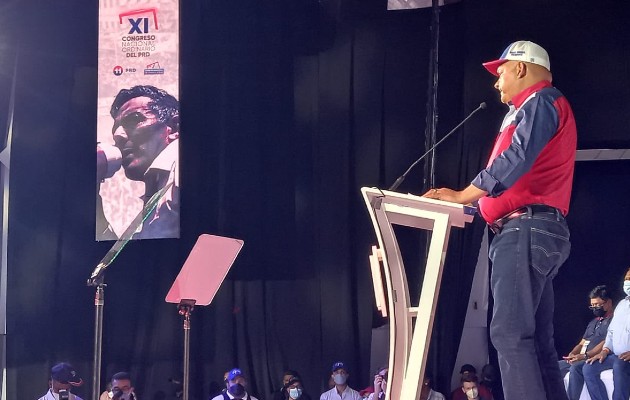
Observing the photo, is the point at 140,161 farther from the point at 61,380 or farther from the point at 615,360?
the point at 615,360

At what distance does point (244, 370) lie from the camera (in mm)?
6137

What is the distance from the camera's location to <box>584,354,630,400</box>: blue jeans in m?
5.03

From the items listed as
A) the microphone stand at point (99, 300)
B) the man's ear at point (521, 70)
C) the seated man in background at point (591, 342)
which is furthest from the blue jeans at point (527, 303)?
the seated man in background at point (591, 342)

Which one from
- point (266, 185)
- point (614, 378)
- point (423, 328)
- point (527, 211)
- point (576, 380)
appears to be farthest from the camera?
point (266, 185)

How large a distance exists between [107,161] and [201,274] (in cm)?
305

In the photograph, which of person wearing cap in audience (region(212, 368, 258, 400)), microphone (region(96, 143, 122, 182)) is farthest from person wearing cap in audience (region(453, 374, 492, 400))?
microphone (region(96, 143, 122, 182))

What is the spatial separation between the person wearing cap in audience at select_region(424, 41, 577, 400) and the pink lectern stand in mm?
1525

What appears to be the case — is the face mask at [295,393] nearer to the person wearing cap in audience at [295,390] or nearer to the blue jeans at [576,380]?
the person wearing cap in audience at [295,390]

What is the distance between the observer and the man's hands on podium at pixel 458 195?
7.15 ft

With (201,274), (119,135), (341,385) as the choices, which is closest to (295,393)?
(341,385)

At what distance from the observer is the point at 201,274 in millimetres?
3559

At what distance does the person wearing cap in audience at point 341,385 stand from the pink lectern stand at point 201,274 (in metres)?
2.48

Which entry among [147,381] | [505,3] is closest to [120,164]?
[147,381]

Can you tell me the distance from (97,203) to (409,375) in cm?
470
